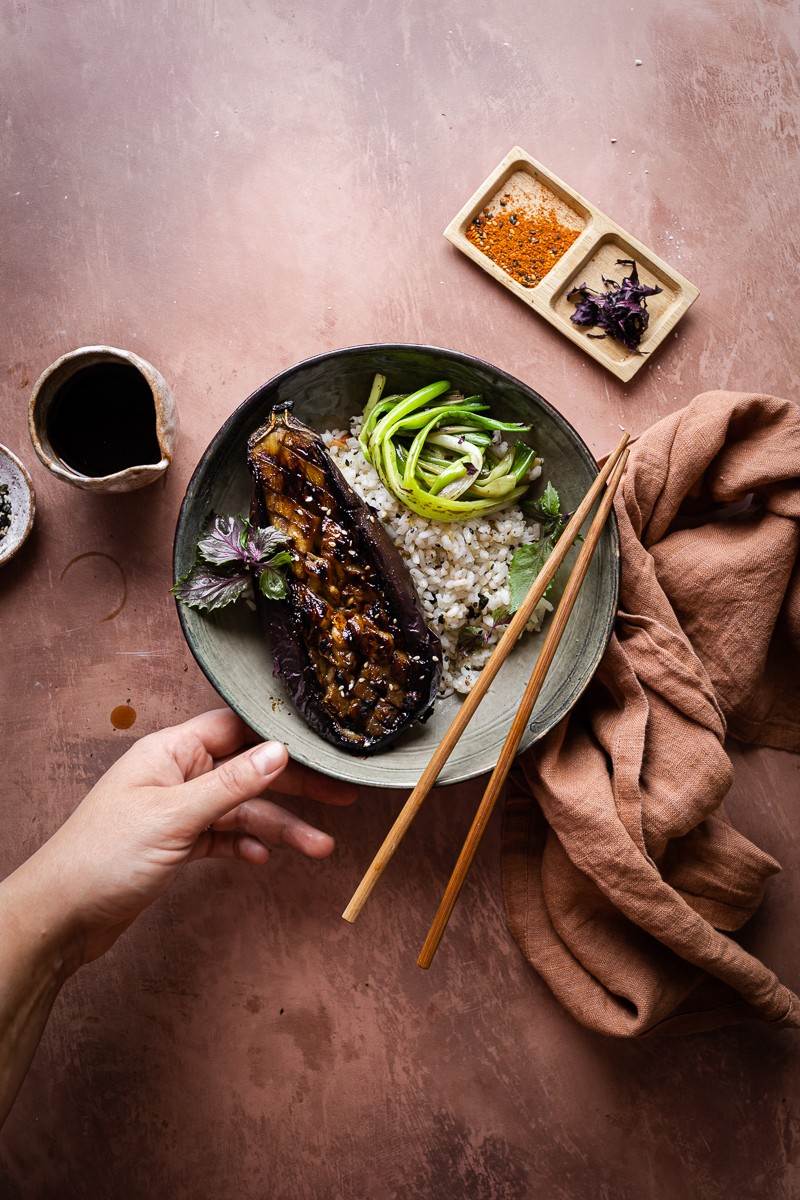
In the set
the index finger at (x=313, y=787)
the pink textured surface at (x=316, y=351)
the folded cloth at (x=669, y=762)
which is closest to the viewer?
the folded cloth at (x=669, y=762)

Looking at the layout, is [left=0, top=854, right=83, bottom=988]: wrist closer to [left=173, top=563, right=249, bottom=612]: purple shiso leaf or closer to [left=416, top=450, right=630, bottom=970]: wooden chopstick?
[left=173, top=563, right=249, bottom=612]: purple shiso leaf

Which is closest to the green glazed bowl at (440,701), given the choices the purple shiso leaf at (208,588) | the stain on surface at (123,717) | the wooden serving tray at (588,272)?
the purple shiso leaf at (208,588)

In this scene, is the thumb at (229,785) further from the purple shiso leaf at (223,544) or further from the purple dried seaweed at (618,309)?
the purple dried seaweed at (618,309)

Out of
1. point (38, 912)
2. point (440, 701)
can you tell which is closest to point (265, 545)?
point (440, 701)

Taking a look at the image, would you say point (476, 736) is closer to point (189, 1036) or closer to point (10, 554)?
point (189, 1036)

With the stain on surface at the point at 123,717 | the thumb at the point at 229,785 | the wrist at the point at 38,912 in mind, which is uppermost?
the thumb at the point at 229,785

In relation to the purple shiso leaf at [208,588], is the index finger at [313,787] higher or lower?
lower
